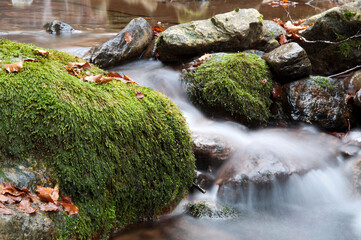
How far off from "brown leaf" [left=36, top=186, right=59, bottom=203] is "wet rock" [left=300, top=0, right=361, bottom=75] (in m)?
5.50

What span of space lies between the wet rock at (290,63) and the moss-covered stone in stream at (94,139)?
2.75 metres

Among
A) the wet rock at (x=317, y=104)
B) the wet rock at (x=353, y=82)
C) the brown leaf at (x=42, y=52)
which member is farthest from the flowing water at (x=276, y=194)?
the brown leaf at (x=42, y=52)

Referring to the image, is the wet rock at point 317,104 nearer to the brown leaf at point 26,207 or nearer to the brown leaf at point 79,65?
the brown leaf at point 79,65

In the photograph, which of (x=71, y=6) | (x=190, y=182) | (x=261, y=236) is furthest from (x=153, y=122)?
(x=71, y=6)

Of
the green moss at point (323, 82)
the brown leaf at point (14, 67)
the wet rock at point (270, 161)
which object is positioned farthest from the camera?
the green moss at point (323, 82)

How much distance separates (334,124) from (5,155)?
4.81 metres

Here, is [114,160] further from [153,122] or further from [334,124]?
[334,124]

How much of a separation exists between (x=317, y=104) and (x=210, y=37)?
2.27 metres

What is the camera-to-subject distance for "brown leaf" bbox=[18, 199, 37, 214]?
2.39 metres

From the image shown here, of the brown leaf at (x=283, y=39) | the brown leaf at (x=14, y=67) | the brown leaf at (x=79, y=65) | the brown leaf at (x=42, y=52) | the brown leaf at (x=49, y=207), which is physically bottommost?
the brown leaf at (x=49, y=207)

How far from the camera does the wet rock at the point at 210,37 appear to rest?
6.09 m

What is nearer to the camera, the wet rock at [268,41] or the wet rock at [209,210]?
the wet rock at [209,210]

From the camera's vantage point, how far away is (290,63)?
5.46 m

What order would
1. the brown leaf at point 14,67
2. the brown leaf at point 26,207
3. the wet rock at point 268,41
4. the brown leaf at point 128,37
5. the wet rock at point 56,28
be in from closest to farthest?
the brown leaf at point 26,207 → the brown leaf at point 14,67 → the brown leaf at point 128,37 → the wet rock at point 268,41 → the wet rock at point 56,28
